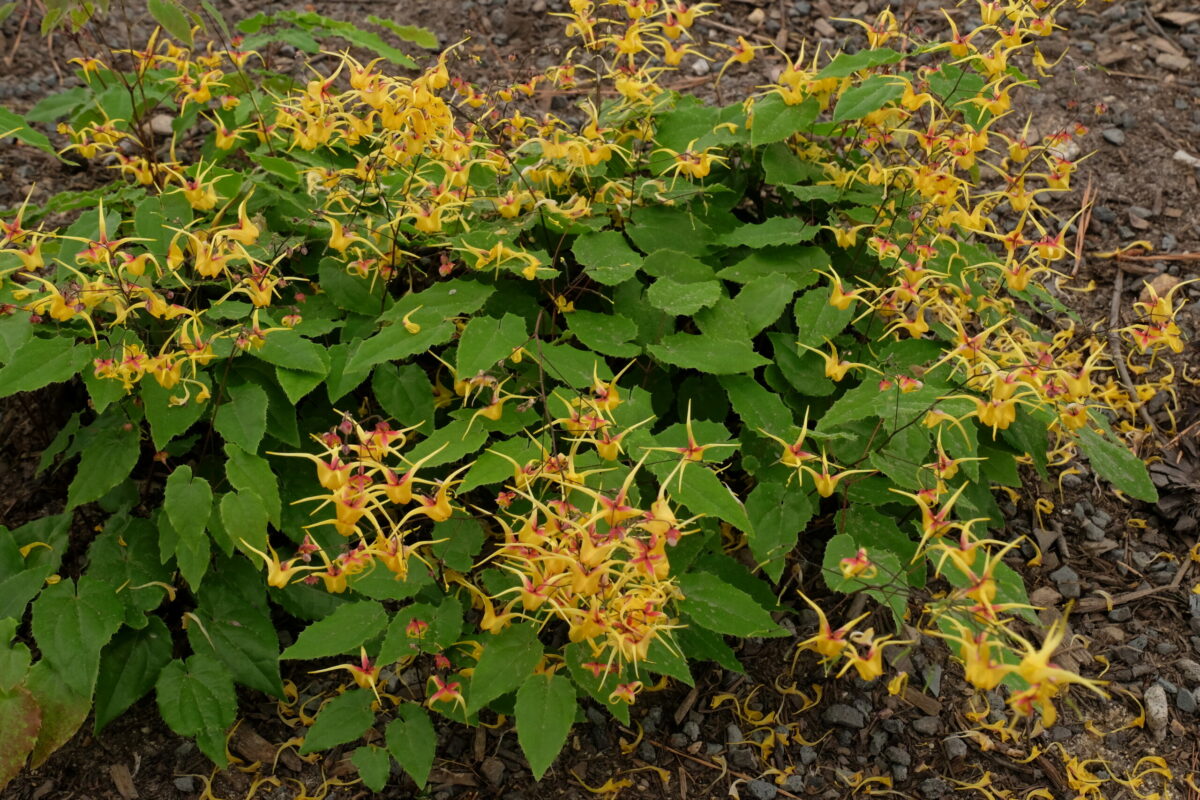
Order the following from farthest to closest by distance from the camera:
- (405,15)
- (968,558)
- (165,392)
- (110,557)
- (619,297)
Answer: (405,15) → (619,297) → (110,557) → (165,392) → (968,558)

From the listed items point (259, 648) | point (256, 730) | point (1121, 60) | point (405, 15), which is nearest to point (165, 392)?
point (259, 648)

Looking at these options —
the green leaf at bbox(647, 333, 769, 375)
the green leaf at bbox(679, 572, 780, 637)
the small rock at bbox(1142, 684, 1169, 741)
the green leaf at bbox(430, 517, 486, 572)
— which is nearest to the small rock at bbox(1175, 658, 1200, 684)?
the small rock at bbox(1142, 684, 1169, 741)

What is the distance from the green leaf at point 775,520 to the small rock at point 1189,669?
0.98 meters

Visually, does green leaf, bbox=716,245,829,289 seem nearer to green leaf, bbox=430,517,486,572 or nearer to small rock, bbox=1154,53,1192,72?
green leaf, bbox=430,517,486,572

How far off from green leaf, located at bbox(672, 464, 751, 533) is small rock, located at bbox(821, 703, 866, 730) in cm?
64

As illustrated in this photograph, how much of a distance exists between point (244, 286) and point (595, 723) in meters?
1.10

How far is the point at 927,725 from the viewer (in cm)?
226

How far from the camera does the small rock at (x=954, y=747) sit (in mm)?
2201

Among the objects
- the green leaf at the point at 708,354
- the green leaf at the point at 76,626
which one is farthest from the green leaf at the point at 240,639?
the green leaf at the point at 708,354

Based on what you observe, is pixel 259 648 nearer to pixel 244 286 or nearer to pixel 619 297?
pixel 244 286

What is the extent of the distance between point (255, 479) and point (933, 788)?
4.68ft

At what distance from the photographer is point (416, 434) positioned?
2.20 m

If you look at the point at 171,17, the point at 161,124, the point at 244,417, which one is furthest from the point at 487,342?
the point at 161,124

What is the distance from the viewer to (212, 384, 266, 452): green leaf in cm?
200
